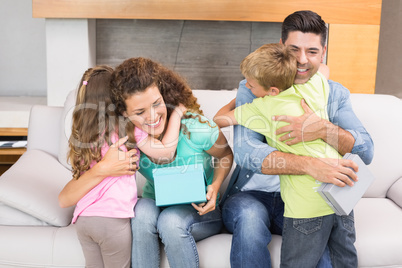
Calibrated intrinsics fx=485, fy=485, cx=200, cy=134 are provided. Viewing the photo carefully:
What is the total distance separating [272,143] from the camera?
64.6 inches

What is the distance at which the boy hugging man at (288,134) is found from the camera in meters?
1.49

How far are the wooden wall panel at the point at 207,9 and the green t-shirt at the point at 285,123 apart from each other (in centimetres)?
164

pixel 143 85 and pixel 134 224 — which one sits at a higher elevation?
pixel 143 85

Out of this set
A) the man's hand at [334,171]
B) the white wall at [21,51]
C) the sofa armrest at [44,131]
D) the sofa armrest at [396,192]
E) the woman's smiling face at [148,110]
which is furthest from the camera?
the white wall at [21,51]

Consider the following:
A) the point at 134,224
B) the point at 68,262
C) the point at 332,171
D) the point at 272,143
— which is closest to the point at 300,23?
the point at 272,143

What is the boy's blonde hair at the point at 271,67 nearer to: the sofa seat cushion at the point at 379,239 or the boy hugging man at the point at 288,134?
the boy hugging man at the point at 288,134

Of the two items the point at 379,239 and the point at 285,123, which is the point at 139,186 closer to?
the point at 285,123

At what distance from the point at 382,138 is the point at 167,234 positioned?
1.05 meters

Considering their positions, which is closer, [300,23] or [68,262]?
[68,262]

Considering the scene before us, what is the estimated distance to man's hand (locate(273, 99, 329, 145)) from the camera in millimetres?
1509

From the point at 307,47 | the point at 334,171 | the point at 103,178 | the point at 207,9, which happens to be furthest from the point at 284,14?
the point at 103,178

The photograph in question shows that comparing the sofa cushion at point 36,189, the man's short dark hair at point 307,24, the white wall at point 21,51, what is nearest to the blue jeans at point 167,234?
the sofa cushion at point 36,189

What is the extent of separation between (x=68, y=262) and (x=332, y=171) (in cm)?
92

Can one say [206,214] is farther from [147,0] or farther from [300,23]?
[147,0]
